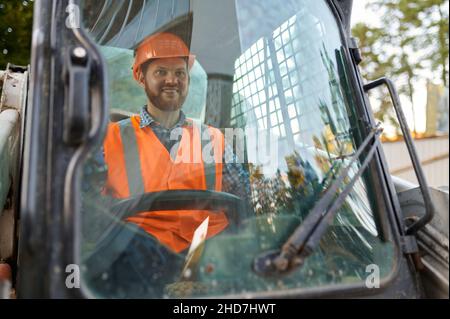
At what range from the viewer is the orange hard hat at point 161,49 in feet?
6.81

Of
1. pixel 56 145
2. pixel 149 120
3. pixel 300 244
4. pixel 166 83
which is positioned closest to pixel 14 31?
pixel 166 83

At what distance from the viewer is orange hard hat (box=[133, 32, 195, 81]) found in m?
2.08

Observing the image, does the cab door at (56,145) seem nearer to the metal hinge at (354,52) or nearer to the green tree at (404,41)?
the metal hinge at (354,52)

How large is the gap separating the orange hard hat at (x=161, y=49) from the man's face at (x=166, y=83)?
0.10 feet

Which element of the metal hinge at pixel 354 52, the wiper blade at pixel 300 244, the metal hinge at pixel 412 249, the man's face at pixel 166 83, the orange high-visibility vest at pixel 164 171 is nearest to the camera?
the wiper blade at pixel 300 244

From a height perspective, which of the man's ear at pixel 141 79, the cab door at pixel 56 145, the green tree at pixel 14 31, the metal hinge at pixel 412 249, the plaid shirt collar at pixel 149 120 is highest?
the green tree at pixel 14 31

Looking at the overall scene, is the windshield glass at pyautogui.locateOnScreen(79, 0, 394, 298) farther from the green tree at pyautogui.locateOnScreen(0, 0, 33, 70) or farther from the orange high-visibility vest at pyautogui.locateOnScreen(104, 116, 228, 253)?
the green tree at pyautogui.locateOnScreen(0, 0, 33, 70)

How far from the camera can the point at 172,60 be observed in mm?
2225

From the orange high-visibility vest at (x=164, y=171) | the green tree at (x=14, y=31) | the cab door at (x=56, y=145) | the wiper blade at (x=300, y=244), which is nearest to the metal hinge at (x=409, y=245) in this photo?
the wiper blade at (x=300, y=244)

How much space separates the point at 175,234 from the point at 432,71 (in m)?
13.5

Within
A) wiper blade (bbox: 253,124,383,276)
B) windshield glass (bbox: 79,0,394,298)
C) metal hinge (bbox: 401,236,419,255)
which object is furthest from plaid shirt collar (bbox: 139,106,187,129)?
metal hinge (bbox: 401,236,419,255)

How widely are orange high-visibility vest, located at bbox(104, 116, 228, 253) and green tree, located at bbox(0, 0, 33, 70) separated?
4302 millimetres

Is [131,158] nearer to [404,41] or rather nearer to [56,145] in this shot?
[56,145]
